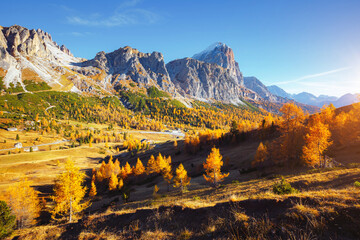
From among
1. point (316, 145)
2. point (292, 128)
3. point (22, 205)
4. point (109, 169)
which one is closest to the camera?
point (316, 145)

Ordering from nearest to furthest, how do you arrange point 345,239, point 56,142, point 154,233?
point 345,239
point 154,233
point 56,142

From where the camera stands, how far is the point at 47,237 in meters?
9.78

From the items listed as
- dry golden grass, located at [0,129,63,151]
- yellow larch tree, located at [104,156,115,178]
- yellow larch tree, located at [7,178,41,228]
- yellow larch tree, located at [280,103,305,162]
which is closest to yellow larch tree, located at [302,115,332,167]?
yellow larch tree, located at [280,103,305,162]

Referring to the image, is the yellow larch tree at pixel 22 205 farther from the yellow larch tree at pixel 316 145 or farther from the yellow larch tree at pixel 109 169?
the yellow larch tree at pixel 316 145

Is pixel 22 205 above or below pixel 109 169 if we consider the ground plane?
above

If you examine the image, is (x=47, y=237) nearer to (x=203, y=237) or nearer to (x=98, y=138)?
(x=203, y=237)

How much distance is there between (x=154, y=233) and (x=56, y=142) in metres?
184

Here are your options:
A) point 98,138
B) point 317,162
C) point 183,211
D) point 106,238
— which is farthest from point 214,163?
point 98,138

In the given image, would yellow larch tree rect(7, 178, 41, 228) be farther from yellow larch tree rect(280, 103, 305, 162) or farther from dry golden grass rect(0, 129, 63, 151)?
dry golden grass rect(0, 129, 63, 151)

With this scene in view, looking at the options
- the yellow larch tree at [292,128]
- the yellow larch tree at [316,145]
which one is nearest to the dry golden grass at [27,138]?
the yellow larch tree at [292,128]

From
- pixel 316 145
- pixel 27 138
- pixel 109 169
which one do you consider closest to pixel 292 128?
pixel 316 145

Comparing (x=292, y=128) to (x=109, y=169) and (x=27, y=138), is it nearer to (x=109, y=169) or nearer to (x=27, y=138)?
(x=109, y=169)

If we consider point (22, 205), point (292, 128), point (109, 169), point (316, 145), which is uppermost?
point (292, 128)

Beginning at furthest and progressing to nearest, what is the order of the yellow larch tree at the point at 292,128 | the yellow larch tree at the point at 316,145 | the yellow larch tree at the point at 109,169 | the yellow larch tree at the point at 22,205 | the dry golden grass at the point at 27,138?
the dry golden grass at the point at 27,138
the yellow larch tree at the point at 109,169
the yellow larch tree at the point at 22,205
the yellow larch tree at the point at 316,145
the yellow larch tree at the point at 292,128
